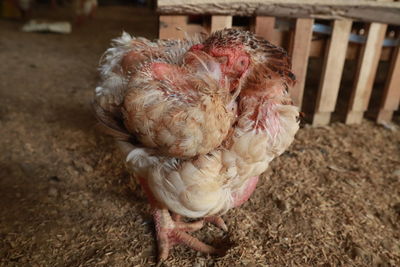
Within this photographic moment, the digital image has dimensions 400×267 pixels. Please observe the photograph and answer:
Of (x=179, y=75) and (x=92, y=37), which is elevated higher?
(x=179, y=75)

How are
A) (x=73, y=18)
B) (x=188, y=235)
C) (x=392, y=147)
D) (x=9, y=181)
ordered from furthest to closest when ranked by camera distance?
(x=73, y=18), (x=392, y=147), (x=9, y=181), (x=188, y=235)

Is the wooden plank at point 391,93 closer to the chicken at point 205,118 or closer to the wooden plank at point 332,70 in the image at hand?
the wooden plank at point 332,70

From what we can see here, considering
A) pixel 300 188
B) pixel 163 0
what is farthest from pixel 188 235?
pixel 163 0

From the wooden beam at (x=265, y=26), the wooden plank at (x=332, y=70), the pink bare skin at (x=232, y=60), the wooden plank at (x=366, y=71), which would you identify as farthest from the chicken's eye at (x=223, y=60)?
the wooden plank at (x=366, y=71)

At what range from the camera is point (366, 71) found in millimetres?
3150

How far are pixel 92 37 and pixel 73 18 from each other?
1.52m

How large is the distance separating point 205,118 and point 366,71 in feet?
7.33

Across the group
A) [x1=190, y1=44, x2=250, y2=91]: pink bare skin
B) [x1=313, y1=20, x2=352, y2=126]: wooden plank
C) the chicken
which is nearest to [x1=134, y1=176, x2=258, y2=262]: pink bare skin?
the chicken

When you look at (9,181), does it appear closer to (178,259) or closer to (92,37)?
(178,259)

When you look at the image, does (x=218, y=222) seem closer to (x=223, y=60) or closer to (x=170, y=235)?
(x=170, y=235)

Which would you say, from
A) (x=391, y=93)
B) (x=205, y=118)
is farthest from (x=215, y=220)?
(x=391, y=93)

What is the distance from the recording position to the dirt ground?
6.47 ft

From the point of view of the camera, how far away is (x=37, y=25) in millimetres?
6172

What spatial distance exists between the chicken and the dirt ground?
1.30 ft
